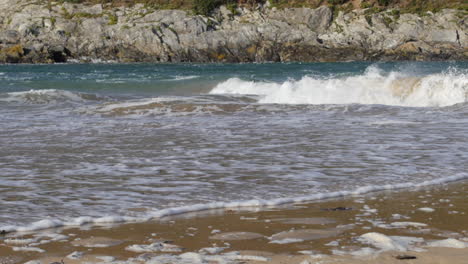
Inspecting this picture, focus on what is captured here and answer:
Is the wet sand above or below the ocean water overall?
above

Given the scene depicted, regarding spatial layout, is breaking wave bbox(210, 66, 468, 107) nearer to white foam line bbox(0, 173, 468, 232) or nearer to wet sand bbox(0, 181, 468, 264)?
white foam line bbox(0, 173, 468, 232)

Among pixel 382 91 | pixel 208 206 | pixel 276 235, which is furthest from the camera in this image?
pixel 382 91

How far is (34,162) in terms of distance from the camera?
6316 mm

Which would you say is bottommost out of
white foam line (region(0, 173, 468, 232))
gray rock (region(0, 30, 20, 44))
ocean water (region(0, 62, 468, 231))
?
ocean water (region(0, 62, 468, 231))

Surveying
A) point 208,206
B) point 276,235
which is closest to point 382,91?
point 208,206

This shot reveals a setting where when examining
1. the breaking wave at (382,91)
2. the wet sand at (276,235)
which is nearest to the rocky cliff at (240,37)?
the breaking wave at (382,91)

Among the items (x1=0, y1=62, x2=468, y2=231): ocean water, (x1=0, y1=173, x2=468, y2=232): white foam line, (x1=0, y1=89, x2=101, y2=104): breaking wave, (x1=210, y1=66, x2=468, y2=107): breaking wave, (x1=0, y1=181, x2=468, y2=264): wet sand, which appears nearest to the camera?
(x1=0, y1=181, x2=468, y2=264): wet sand

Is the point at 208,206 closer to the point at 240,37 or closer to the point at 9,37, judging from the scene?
the point at 240,37

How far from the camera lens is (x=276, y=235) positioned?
139 inches

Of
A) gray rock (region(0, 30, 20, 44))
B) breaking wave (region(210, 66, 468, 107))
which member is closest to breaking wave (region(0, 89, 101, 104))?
breaking wave (region(210, 66, 468, 107))

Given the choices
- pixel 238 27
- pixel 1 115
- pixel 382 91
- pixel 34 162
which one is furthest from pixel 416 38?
pixel 34 162

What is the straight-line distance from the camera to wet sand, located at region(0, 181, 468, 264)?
310cm

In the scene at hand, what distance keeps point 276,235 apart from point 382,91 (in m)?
14.6

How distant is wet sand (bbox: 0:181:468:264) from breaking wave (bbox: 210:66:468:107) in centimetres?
1240
